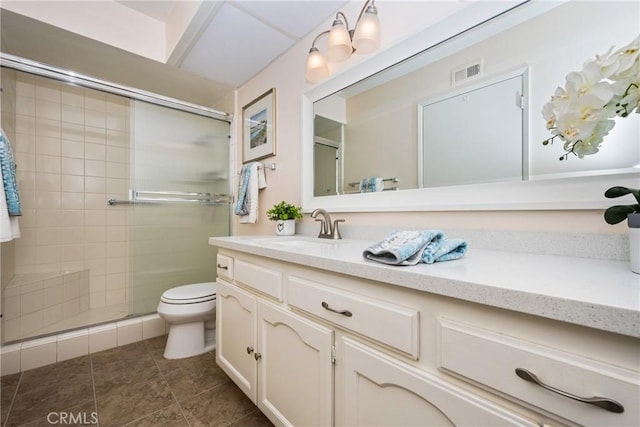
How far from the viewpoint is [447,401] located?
1.80ft

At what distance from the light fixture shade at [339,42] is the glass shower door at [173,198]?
1.45 meters

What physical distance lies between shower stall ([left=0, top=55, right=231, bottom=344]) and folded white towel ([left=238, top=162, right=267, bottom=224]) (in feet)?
1.94

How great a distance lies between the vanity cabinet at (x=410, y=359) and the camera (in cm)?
41

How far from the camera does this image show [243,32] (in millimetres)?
1635

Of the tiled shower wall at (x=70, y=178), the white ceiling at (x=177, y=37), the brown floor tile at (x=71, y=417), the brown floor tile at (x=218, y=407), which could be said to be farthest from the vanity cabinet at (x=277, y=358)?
the tiled shower wall at (x=70, y=178)

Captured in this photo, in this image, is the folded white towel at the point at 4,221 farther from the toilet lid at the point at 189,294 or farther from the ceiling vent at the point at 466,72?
the ceiling vent at the point at 466,72

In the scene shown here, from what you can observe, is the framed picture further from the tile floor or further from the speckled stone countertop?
the tile floor

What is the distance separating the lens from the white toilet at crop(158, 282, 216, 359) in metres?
1.66

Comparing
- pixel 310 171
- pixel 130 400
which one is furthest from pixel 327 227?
pixel 130 400

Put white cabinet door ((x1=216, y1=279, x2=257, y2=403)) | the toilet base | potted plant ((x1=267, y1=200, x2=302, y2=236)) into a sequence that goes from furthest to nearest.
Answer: the toilet base
potted plant ((x1=267, y1=200, x2=302, y2=236))
white cabinet door ((x1=216, y1=279, x2=257, y2=403))

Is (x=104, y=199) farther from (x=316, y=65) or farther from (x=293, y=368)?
(x=293, y=368)

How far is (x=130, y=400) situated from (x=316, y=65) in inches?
78.1

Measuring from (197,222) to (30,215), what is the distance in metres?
1.27

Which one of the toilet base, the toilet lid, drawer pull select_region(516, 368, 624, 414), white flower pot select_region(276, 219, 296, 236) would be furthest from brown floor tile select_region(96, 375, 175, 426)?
drawer pull select_region(516, 368, 624, 414)
